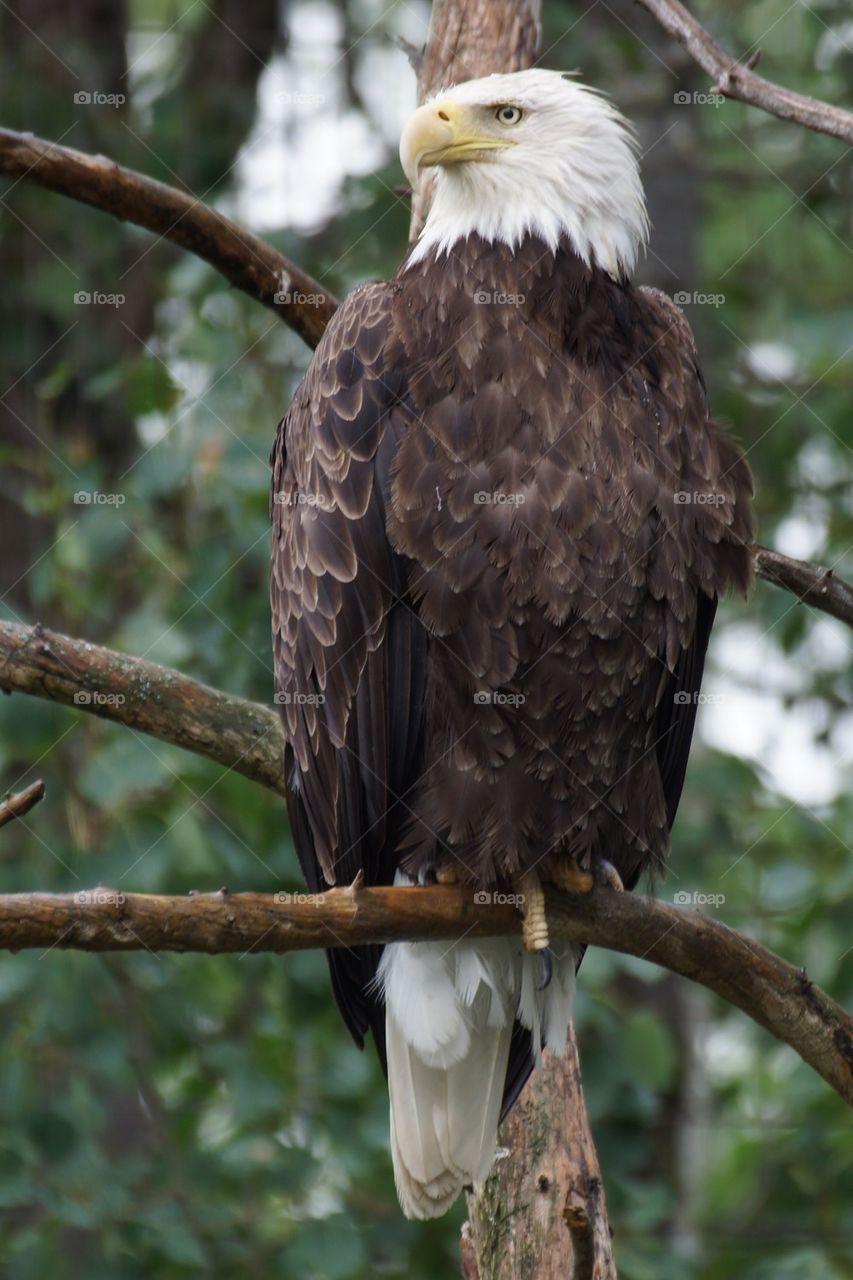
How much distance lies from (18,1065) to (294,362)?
2.57 meters

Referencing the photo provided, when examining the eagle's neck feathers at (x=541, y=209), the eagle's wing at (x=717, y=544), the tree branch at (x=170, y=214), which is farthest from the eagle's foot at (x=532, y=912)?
the tree branch at (x=170, y=214)

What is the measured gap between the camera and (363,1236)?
5328 mm

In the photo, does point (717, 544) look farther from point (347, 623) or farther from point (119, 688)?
point (119, 688)

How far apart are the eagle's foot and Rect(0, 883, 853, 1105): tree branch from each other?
40 millimetres

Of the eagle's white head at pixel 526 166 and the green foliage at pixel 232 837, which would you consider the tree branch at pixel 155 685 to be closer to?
the eagle's white head at pixel 526 166

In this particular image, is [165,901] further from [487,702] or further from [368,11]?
[368,11]

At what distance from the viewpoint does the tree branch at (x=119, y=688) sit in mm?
3379

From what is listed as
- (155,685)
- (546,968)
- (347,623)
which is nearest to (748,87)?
(347,623)

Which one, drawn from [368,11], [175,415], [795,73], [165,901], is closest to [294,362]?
[175,415]
